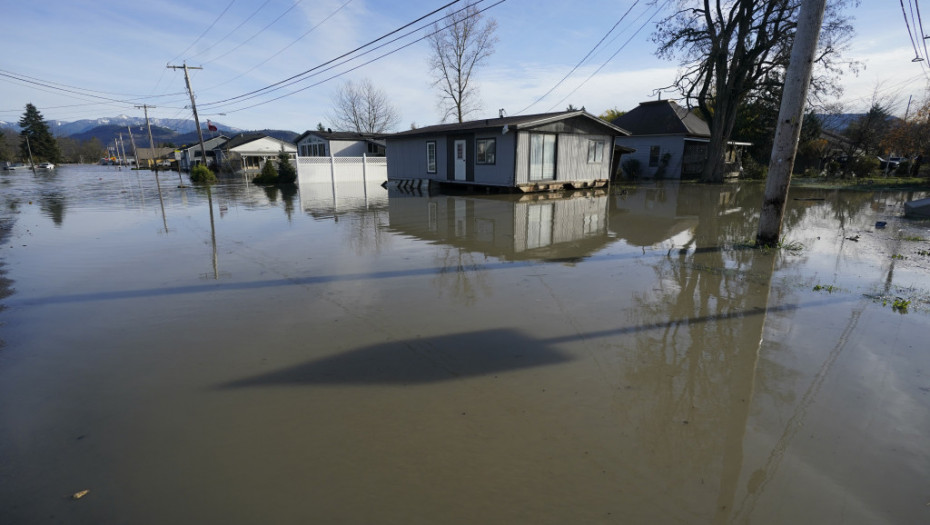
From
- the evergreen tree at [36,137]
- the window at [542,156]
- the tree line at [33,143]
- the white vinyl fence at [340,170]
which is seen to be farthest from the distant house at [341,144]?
the evergreen tree at [36,137]

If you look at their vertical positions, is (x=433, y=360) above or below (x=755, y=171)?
below

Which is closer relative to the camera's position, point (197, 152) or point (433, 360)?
point (433, 360)

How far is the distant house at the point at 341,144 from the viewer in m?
39.6

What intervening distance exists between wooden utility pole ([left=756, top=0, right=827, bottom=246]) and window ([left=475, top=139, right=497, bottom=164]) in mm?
11814

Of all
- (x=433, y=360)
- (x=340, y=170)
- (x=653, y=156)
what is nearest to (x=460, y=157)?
(x=340, y=170)

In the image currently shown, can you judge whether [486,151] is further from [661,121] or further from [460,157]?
[661,121]

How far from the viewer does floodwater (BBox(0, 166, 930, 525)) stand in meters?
2.26

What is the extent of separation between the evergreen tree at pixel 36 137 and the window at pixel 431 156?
289 ft

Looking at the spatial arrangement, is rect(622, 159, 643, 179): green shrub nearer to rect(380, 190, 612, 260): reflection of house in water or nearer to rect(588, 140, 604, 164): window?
rect(588, 140, 604, 164): window

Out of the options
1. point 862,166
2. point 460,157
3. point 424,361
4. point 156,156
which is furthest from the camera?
point 156,156

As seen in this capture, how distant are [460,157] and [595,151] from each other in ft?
22.2

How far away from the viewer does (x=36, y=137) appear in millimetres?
73625

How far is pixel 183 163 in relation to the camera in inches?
2510

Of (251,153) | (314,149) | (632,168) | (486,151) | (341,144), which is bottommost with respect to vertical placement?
(632,168)
